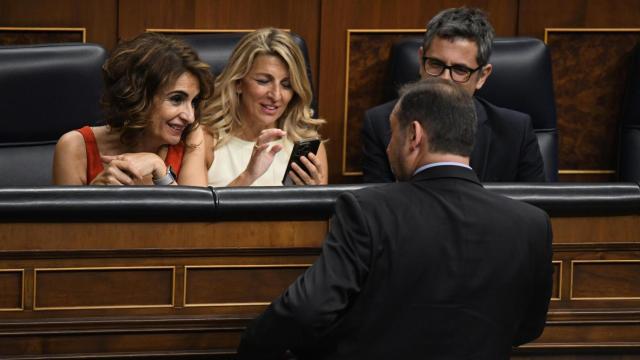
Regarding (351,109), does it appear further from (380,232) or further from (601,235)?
(380,232)

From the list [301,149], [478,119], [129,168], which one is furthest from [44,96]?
[478,119]

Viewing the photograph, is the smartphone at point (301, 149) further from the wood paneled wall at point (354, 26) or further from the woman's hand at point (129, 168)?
the wood paneled wall at point (354, 26)

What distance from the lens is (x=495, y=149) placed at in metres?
2.20

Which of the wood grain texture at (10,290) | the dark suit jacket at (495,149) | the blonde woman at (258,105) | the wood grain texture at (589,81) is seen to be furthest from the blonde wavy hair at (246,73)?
the wood grain texture at (10,290)

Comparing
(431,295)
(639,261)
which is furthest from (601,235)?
(431,295)

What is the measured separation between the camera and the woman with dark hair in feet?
6.42

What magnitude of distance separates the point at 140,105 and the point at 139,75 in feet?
0.18

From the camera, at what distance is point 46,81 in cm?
213

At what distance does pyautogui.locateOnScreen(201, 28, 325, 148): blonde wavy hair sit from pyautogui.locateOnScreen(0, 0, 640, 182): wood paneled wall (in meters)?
0.30

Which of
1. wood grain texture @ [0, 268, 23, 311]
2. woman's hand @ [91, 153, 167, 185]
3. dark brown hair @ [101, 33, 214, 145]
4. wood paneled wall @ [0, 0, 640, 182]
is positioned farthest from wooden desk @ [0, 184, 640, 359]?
wood paneled wall @ [0, 0, 640, 182]

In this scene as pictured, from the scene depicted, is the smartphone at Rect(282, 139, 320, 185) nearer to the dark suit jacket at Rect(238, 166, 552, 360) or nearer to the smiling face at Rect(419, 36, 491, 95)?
the smiling face at Rect(419, 36, 491, 95)

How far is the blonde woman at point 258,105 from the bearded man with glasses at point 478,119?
0.42 ft

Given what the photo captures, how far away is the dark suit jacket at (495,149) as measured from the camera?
85.7 inches

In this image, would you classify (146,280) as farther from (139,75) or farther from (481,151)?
(481,151)
